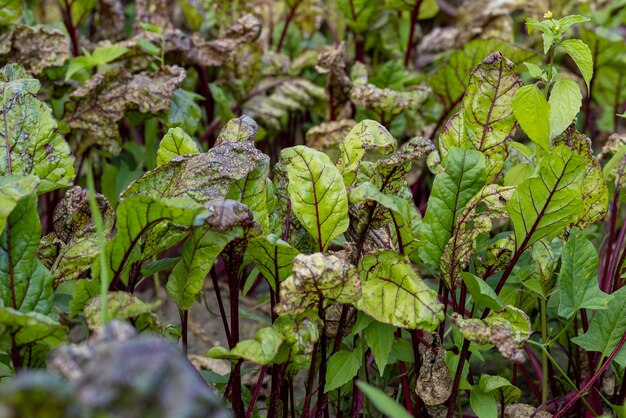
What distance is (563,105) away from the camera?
3.94 ft

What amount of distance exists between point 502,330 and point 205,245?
0.47m

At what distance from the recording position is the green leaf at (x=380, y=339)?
1147 mm

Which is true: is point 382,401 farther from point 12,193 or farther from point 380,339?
point 12,193

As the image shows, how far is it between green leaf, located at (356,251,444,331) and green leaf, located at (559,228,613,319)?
256mm

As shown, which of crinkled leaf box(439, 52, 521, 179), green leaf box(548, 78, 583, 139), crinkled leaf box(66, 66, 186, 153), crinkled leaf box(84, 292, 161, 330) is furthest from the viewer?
crinkled leaf box(66, 66, 186, 153)

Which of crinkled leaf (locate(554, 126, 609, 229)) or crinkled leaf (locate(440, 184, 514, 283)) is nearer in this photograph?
crinkled leaf (locate(440, 184, 514, 283))

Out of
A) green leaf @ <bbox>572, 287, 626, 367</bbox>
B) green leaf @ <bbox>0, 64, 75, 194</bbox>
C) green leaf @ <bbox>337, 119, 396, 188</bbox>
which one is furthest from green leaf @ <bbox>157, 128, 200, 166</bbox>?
green leaf @ <bbox>572, 287, 626, 367</bbox>

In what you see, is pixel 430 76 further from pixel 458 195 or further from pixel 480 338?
pixel 480 338

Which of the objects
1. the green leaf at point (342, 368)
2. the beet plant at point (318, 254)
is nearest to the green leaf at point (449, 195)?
the beet plant at point (318, 254)

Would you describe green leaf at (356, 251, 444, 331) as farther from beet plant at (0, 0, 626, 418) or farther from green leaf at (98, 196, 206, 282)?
green leaf at (98, 196, 206, 282)

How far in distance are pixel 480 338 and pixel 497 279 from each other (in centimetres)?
33

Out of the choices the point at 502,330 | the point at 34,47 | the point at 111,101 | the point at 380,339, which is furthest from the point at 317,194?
the point at 34,47

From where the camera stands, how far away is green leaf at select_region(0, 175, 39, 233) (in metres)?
1.03

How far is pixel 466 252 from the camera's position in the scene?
1197mm
